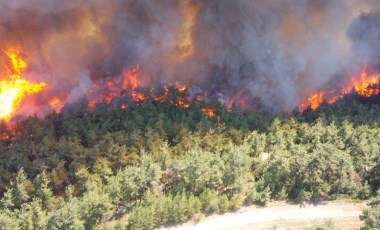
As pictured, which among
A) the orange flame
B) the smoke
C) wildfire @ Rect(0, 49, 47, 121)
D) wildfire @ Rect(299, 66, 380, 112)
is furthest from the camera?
the smoke

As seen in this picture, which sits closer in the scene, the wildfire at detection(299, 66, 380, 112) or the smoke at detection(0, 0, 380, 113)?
the wildfire at detection(299, 66, 380, 112)

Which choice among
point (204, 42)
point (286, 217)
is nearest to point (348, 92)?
point (204, 42)

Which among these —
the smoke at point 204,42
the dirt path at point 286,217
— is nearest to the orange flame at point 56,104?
the smoke at point 204,42

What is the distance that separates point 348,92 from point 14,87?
66755 mm

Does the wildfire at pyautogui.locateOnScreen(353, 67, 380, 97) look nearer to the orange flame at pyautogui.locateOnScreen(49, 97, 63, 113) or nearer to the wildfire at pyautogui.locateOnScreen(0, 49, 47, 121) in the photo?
the orange flame at pyautogui.locateOnScreen(49, 97, 63, 113)

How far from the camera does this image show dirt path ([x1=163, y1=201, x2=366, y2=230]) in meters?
54.2

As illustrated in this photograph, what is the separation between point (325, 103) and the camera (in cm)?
8631

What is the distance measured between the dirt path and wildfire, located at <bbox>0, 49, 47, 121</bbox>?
47028 millimetres

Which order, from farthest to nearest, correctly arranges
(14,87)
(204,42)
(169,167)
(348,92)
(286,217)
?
(204,42) < (348,92) < (14,87) < (169,167) < (286,217)

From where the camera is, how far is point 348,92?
91.4 m

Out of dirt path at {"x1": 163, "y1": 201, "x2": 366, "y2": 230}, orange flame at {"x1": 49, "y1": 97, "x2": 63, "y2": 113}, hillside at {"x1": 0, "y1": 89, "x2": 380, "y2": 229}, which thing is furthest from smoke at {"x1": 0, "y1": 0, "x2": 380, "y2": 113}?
dirt path at {"x1": 163, "y1": 201, "x2": 366, "y2": 230}

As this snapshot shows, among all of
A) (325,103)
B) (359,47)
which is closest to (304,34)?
(359,47)

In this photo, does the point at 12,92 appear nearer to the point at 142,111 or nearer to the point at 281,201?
the point at 142,111

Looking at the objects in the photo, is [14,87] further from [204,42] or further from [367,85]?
[367,85]
